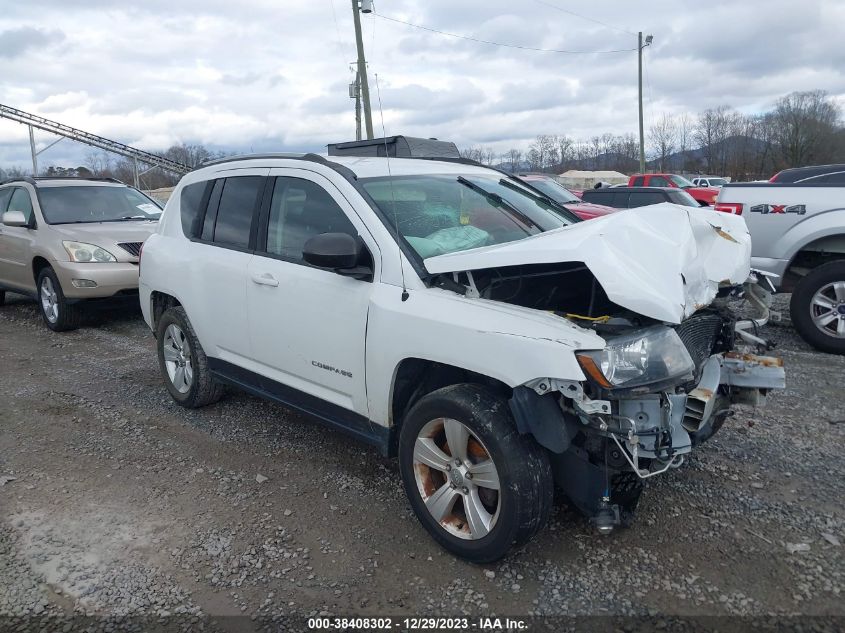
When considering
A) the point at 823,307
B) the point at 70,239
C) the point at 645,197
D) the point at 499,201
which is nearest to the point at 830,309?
the point at 823,307

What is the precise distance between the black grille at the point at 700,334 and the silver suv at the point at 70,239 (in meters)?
6.50

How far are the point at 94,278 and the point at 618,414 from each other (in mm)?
6693

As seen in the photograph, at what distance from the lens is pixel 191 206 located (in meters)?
4.90

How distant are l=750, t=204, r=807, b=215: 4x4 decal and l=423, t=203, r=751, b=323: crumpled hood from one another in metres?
3.53

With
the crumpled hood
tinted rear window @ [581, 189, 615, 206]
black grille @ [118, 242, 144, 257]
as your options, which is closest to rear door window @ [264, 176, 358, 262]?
the crumpled hood

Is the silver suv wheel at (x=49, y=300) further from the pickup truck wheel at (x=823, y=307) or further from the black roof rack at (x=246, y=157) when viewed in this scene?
the pickup truck wheel at (x=823, y=307)

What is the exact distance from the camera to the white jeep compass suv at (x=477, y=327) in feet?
8.82

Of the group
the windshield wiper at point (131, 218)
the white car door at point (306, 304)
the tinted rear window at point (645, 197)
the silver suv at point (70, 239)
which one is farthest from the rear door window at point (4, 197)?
the tinted rear window at point (645, 197)

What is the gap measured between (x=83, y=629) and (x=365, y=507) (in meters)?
1.42

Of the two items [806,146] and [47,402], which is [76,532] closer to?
[47,402]

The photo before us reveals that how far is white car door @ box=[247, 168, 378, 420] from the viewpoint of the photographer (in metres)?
3.45

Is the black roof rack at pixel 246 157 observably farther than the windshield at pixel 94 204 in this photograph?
No

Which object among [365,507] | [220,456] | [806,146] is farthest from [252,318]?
[806,146]

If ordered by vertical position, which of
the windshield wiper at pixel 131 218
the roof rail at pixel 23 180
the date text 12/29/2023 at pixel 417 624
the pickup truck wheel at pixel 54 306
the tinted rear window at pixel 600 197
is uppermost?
the roof rail at pixel 23 180
